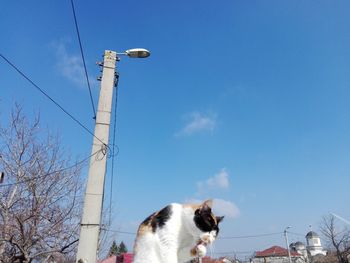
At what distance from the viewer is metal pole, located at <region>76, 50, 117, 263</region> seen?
4.31 metres

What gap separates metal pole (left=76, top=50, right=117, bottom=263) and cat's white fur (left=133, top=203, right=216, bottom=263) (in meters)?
2.91

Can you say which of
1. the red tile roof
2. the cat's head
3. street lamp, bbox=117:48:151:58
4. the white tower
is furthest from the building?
the cat's head

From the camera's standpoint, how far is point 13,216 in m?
7.40

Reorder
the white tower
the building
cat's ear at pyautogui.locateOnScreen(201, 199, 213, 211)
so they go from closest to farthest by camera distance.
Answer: cat's ear at pyautogui.locateOnScreen(201, 199, 213, 211) < the building < the white tower

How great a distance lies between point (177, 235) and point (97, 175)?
3336 millimetres

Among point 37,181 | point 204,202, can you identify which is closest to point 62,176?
point 37,181

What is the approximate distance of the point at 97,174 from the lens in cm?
471

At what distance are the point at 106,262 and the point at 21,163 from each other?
174 inches

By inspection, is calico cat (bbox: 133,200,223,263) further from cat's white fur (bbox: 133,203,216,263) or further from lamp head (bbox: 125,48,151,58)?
lamp head (bbox: 125,48,151,58)

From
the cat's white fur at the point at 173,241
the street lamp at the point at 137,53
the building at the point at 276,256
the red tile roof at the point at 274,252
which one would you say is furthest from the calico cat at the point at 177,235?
the red tile roof at the point at 274,252

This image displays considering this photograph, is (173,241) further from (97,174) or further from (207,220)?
(97,174)

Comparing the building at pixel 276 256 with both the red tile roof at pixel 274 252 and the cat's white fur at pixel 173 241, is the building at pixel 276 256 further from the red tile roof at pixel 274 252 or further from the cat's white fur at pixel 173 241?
the cat's white fur at pixel 173 241

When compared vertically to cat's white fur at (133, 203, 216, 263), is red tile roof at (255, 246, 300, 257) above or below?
above

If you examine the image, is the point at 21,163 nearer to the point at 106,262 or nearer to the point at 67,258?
the point at 67,258
